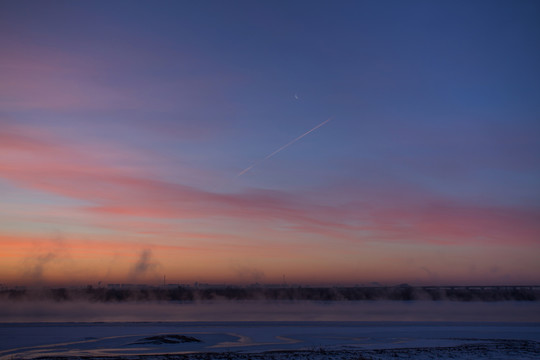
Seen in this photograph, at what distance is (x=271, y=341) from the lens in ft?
75.1

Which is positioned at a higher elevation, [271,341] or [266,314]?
[271,341]

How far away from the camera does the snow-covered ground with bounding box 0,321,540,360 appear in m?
18.1

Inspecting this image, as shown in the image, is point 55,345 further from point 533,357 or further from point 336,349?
point 533,357

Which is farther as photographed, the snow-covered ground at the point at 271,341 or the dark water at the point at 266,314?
the dark water at the point at 266,314

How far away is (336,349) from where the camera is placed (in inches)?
768

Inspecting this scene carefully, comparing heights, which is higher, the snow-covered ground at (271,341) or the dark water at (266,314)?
the snow-covered ground at (271,341)

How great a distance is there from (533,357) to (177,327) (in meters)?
20.8

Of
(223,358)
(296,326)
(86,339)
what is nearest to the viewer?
(223,358)

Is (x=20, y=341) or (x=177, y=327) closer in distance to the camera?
(x=20, y=341)

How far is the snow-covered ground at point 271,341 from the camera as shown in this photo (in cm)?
1812

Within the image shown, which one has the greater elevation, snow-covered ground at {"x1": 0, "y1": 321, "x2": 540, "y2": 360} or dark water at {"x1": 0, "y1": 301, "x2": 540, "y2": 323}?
snow-covered ground at {"x1": 0, "y1": 321, "x2": 540, "y2": 360}

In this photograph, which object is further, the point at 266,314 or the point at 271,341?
the point at 266,314

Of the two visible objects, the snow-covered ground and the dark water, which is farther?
the dark water

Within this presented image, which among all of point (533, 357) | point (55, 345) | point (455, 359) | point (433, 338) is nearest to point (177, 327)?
point (55, 345)
